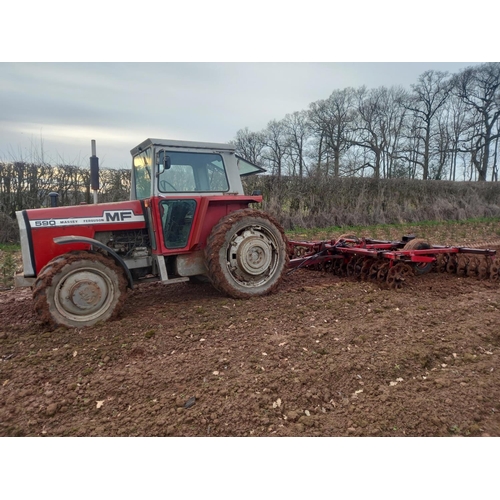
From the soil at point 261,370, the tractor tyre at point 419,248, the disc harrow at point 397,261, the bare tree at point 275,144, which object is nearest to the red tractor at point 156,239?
the soil at point 261,370

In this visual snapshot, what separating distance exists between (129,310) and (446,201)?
18.3 metres

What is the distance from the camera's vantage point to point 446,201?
18656mm

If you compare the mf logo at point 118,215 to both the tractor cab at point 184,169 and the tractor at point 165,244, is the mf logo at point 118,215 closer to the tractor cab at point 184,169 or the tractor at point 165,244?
the tractor at point 165,244

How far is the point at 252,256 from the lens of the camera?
5.02 metres

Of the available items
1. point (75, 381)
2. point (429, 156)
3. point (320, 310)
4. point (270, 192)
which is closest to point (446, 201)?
point (270, 192)

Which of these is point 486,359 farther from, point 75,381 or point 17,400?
point 17,400

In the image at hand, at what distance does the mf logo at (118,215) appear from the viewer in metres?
4.52

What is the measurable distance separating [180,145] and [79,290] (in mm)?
2184

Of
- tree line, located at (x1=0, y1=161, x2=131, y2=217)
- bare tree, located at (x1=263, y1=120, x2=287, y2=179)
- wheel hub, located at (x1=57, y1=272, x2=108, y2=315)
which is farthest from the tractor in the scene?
bare tree, located at (x1=263, y1=120, x2=287, y2=179)

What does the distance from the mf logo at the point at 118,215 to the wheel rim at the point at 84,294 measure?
787 millimetres

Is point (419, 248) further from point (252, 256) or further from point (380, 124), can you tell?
point (380, 124)

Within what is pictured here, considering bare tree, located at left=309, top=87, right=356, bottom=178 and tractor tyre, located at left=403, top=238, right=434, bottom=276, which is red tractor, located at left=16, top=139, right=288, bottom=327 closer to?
tractor tyre, located at left=403, top=238, right=434, bottom=276

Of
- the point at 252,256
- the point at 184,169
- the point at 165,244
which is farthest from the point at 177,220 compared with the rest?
the point at 252,256

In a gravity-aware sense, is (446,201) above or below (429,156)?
below
